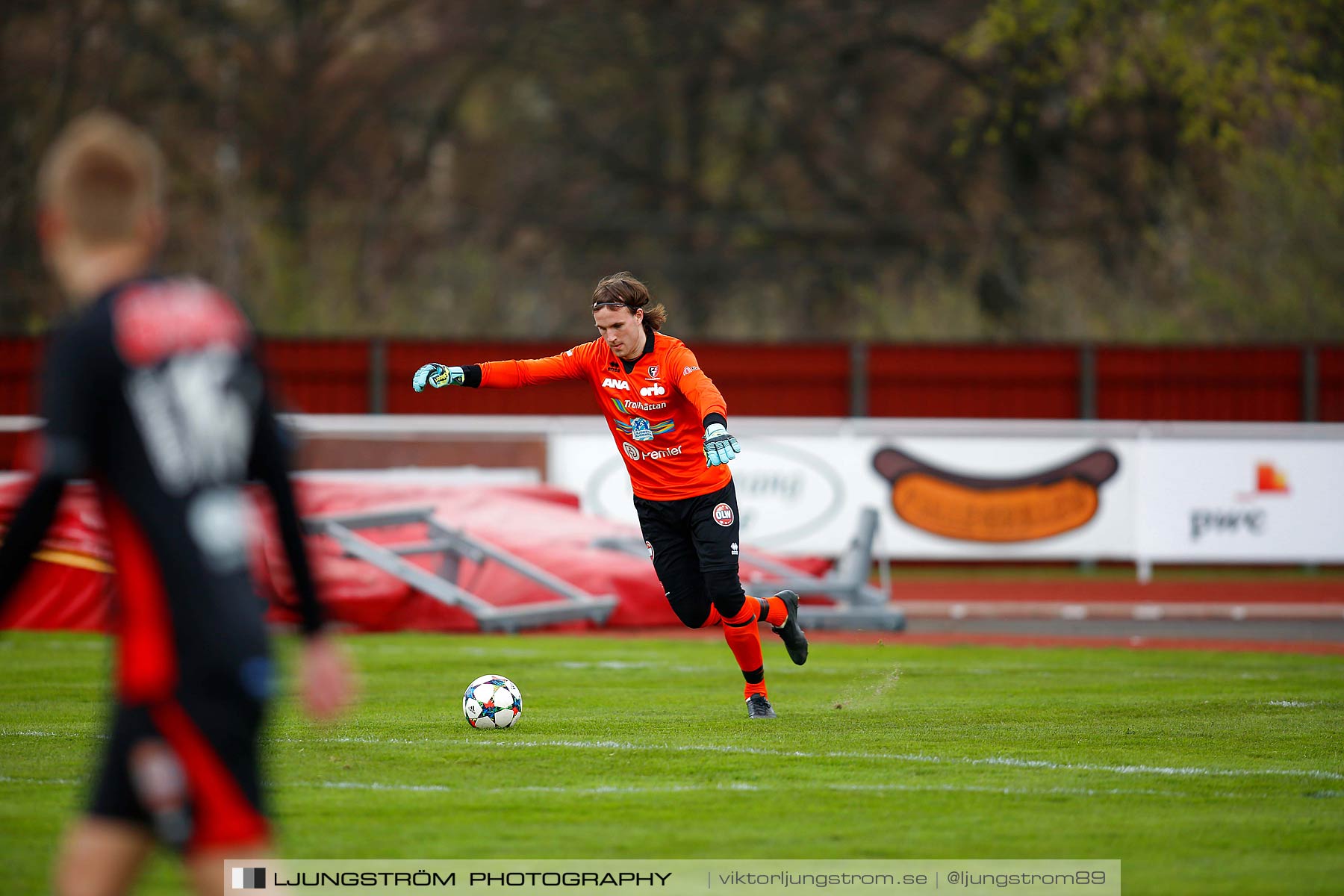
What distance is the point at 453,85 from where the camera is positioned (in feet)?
129

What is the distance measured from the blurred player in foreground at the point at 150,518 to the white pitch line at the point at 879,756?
169 inches

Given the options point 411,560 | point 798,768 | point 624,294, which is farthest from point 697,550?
point 411,560

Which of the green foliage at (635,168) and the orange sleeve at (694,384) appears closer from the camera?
the orange sleeve at (694,384)

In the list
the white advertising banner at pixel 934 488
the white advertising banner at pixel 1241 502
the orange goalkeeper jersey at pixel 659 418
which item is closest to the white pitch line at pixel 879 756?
the orange goalkeeper jersey at pixel 659 418

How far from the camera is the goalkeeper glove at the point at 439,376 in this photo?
9.02 meters

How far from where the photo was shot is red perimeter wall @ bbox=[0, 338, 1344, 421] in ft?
71.1

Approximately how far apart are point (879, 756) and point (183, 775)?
4.59 meters

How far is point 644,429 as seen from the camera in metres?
8.77

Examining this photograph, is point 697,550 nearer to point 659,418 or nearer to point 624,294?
point 659,418

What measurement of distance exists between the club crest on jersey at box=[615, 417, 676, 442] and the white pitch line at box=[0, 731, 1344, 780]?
1711 mm

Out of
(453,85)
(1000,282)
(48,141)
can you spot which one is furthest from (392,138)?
(1000,282)

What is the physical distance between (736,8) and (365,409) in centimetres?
1918

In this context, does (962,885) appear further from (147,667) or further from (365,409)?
(365,409)

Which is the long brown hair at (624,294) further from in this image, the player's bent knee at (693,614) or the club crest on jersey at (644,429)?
the player's bent knee at (693,614)
